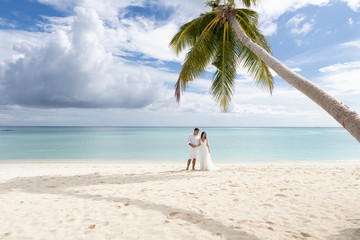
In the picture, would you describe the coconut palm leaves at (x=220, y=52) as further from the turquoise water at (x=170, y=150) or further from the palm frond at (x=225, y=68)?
the turquoise water at (x=170, y=150)

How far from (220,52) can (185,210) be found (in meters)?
7.00

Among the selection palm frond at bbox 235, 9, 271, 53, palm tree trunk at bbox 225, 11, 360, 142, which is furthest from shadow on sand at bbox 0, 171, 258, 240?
palm frond at bbox 235, 9, 271, 53

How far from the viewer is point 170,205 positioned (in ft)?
13.4

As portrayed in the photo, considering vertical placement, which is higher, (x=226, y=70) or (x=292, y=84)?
(x=226, y=70)

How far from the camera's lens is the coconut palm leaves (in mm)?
8023

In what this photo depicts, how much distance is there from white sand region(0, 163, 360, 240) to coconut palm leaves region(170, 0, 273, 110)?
13.1ft

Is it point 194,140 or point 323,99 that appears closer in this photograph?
point 323,99

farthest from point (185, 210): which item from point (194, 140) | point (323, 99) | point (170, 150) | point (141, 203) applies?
point (170, 150)

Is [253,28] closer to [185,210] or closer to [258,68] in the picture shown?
[258,68]

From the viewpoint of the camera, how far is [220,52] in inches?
356

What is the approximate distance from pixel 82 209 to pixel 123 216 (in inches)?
35.3

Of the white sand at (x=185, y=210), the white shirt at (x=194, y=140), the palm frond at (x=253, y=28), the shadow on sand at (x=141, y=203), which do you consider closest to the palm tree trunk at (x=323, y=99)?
the white sand at (x=185, y=210)

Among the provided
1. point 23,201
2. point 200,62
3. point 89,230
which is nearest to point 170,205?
point 89,230

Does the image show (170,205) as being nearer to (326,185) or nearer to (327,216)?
(327,216)
